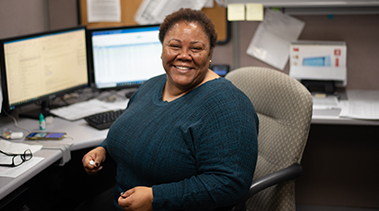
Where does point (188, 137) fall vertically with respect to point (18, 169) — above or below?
above

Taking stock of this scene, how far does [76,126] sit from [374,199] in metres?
1.57

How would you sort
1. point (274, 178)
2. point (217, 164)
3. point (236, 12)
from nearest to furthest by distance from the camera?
point (217, 164)
point (274, 178)
point (236, 12)

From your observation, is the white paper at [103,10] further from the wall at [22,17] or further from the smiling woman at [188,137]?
the smiling woman at [188,137]

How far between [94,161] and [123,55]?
0.80 m

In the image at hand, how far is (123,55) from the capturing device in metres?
1.95

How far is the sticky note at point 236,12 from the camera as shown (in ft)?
6.02

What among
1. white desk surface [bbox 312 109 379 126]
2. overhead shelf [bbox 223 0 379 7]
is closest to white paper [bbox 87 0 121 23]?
overhead shelf [bbox 223 0 379 7]

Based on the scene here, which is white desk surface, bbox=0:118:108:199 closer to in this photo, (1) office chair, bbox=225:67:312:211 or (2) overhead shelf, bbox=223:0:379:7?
(1) office chair, bbox=225:67:312:211

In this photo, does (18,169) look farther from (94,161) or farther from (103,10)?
(103,10)

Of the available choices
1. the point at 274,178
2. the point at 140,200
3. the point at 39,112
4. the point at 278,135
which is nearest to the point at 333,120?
the point at 278,135

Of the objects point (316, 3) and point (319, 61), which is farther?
point (319, 61)

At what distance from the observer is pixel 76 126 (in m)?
1.63

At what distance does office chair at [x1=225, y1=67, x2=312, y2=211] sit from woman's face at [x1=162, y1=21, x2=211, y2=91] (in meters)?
Result: 0.30

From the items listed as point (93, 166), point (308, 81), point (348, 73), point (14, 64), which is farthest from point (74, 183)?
point (348, 73)
